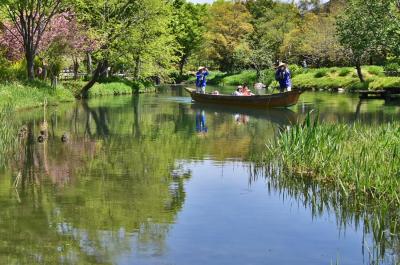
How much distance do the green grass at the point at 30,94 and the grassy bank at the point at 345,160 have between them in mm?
13572

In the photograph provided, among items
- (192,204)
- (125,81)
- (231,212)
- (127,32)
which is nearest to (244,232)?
(231,212)

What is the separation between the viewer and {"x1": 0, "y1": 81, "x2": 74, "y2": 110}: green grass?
84.4 ft

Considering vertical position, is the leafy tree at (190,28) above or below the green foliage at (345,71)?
above

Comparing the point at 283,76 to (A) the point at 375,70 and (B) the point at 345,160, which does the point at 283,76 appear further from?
(A) the point at 375,70

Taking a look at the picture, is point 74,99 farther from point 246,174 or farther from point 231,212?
point 231,212

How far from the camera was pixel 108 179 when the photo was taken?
12.3 m

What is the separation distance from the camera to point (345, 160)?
10688mm

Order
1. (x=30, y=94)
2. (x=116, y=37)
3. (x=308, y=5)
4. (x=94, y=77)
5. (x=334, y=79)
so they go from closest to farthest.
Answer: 1. (x=30, y=94)
2. (x=116, y=37)
3. (x=94, y=77)
4. (x=334, y=79)
5. (x=308, y=5)

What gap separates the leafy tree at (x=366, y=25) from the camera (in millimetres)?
39000

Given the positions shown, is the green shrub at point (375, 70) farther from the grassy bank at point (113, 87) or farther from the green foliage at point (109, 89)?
the green foliage at point (109, 89)

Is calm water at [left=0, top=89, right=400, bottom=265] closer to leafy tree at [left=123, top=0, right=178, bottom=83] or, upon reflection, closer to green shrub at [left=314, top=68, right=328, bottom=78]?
leafy tree at [left=123, top=0, right=178, bottom=83]

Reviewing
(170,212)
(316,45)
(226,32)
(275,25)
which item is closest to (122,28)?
(316,45)

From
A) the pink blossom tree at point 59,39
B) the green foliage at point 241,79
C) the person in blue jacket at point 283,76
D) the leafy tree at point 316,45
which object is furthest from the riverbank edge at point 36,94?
the green foliage at point 241,79

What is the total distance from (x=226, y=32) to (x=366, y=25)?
32.3 meters
